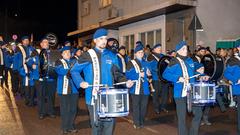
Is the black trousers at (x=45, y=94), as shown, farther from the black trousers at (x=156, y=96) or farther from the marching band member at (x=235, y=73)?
the marching band member at (x=235, y=73)

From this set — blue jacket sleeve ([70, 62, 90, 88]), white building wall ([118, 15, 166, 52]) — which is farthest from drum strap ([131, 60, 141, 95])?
white building wall ([118, 15, 166, 52])

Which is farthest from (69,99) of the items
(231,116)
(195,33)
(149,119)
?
(195,33)

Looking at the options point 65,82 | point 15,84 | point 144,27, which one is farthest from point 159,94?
point 144,27

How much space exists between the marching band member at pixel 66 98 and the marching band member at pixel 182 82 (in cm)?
263

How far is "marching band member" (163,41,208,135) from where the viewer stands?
7653 mm

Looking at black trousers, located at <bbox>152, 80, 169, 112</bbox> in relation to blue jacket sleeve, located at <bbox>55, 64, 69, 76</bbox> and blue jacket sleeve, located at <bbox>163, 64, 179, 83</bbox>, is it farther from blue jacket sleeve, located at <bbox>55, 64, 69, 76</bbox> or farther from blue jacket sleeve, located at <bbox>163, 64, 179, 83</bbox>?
blue jacket sleeve, located at <bbox>163, 64, 179, 83</bbox>

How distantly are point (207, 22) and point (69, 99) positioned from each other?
431 inches

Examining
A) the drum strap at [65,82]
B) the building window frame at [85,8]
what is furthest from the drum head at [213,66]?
the building window frame at [85,8]

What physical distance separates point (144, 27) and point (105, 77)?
1741 cm

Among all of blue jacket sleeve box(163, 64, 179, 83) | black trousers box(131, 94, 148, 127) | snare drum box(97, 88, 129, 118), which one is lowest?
black trousers box(131, 94, 148, 127)

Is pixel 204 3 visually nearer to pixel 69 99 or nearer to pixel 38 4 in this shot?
pixel 69 99

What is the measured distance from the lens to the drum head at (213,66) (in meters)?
10.4

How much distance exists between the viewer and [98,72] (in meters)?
6.20

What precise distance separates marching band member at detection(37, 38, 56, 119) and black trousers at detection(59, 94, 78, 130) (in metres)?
1.71
